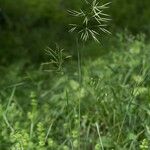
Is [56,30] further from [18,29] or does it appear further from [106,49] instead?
[106,49]

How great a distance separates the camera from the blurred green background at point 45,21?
8.88 metres

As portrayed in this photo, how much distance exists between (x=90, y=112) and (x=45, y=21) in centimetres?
558

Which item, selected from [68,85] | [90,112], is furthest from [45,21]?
[90,112]

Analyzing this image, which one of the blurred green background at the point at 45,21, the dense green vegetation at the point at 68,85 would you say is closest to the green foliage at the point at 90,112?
the dense green vegetation at the point at 68,85

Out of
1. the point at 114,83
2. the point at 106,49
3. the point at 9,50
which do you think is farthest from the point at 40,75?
the point at 114,83

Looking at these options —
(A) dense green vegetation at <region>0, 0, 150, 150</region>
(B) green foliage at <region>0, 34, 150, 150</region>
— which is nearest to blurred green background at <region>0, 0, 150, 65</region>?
(A) dense green vegetation at <region>0, 0, 150, 150</region>

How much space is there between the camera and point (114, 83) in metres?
4.59

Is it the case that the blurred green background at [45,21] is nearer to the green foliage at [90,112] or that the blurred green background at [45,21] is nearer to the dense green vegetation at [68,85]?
the dense green vegetation at [68,85]

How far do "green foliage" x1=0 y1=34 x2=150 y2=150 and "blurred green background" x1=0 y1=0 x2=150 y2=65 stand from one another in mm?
3005

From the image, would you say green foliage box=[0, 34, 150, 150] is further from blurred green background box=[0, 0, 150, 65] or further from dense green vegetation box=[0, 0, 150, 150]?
blurred green background box=[0, 0, 150, 65]

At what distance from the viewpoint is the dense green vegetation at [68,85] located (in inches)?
143

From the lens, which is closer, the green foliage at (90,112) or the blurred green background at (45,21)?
the green foliage at (90,112)

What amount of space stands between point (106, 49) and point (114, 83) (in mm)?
3061

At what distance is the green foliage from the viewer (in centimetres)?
358
